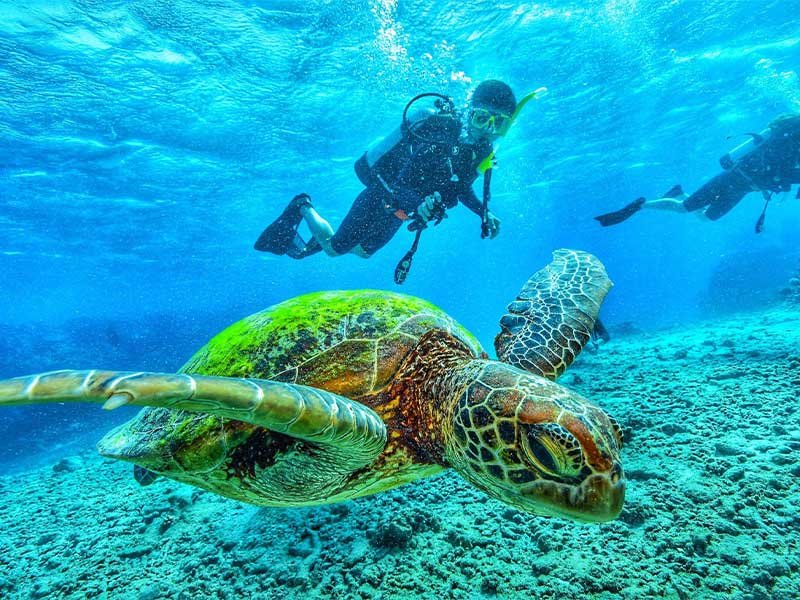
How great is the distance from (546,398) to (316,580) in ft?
6.86

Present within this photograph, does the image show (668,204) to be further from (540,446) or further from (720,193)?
(540,446)

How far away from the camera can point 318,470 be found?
2.04 m

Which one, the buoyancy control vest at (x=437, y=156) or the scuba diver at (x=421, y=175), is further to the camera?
the buoyancy control vest at (x=437, y=156)

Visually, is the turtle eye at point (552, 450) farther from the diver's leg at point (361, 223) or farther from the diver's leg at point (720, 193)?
the diver's leg at point (720, 193)

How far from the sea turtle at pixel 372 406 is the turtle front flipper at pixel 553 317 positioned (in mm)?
15

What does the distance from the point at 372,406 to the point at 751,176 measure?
501 inches

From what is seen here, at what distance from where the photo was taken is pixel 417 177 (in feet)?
24.2

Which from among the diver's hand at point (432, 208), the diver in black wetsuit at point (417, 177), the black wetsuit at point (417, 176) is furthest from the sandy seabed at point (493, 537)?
the black wetsuit at point (417, 176)

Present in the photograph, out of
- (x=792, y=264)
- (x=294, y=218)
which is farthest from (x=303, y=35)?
(x=792, y=264)

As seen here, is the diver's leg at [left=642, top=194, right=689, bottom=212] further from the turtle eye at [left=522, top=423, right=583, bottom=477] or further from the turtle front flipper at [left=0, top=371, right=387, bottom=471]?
the turtle front flipper at [left=0, top=371, right=387, bottom=471]

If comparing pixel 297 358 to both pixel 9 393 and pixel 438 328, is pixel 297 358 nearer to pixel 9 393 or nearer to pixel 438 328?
pixel 438 328

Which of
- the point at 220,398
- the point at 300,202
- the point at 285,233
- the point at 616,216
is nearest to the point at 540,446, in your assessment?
the point at 220,398

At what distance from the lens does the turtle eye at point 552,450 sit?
4.78 ft

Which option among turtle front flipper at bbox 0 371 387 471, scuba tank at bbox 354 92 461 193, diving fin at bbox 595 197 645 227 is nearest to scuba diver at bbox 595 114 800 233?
diving fin at bbox 595 197 645 227
